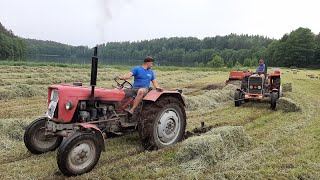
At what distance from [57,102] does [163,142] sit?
213 centimetres

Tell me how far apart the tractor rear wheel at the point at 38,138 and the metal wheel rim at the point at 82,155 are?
999 millimetres

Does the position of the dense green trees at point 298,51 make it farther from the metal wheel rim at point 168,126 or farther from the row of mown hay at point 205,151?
the row of mown hay at point 205,151

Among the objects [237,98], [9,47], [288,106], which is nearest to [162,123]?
[288,106]

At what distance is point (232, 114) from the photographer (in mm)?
10484

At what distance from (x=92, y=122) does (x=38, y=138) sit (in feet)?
3.49

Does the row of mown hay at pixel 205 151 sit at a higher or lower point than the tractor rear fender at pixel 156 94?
lower

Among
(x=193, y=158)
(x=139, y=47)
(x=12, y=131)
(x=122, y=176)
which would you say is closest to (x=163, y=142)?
(x=193, y=158)

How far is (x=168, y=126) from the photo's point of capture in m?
6.70

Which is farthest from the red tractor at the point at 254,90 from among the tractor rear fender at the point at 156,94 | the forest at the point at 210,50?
the forest at the point at 210,50

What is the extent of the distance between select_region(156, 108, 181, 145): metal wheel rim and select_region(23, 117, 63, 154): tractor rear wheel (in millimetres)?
1896

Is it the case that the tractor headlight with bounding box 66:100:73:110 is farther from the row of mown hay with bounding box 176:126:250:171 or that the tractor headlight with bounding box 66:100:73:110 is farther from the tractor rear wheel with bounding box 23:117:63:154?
the row of mown hay with bounding box 176:126:250:171

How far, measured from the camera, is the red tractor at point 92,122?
16.9 feet

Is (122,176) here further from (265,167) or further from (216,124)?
(216,124)

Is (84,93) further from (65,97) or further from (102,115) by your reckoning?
(102,115)
